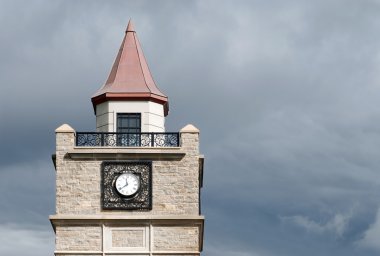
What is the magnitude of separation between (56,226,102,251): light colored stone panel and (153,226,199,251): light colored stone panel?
2273 millimetres

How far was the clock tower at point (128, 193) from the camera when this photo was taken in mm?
50906

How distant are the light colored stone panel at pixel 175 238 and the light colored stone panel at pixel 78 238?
2.27m

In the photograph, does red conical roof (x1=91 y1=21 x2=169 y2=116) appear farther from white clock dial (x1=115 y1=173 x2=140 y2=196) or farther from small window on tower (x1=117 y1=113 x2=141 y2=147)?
white clock dial (x1=115 y1=173 x2=140 y2=196)

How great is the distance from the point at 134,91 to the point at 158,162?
3.60 m

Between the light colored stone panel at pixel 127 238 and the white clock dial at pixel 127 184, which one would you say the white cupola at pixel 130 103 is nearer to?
the white clock dial at pixel 127 184

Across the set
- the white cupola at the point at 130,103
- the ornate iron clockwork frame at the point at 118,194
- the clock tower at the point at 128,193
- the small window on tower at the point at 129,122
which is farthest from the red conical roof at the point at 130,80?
the ornate iron clockwork frame at the point at 118,194

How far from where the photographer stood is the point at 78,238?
50.9m

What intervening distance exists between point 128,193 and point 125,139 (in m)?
2.46

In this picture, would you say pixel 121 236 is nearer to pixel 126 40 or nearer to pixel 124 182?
pixel 124 182

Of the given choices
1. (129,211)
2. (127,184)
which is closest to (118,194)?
(127,184)

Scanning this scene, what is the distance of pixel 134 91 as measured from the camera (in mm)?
53656

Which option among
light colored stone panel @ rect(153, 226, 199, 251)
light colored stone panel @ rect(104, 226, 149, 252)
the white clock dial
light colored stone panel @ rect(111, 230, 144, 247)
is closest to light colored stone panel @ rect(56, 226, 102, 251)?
light colored stone panel @ rect(104, 226, 149, 252)

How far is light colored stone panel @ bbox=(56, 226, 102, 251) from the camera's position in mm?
50750

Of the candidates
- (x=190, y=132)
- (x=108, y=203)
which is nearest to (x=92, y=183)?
(x=108, y=203)
